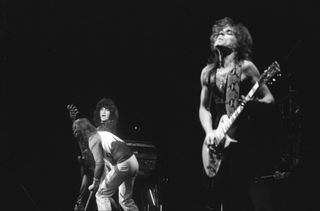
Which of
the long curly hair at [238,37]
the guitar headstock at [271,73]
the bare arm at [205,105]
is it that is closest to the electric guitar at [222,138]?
the guitar headstock at [271,73]

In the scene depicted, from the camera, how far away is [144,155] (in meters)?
4.06

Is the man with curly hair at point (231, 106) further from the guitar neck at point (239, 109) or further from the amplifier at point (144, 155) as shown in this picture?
the amplifier at point (144, 155)

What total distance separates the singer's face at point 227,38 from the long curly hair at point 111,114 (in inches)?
47.3

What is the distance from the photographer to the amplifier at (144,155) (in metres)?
4.01

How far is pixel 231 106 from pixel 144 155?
1.11m

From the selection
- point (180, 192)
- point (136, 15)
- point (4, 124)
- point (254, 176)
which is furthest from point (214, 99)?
point (4, 124)

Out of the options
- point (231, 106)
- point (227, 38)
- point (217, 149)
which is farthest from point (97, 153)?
point (227, 38)

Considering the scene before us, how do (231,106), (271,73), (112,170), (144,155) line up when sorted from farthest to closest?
1. (144,155)
2. (112,170)
3. (231,106)
4. (271,73)

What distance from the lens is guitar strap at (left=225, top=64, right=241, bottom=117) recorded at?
3281 mm

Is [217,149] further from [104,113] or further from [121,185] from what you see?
[104,113]

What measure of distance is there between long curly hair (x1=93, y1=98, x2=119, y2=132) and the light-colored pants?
0.36m

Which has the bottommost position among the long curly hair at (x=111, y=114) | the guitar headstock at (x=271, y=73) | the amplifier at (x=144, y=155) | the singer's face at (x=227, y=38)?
the amplifier at (x=144, y=155)

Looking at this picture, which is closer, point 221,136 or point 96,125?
point 221,136

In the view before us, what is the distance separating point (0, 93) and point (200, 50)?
6.76ft
